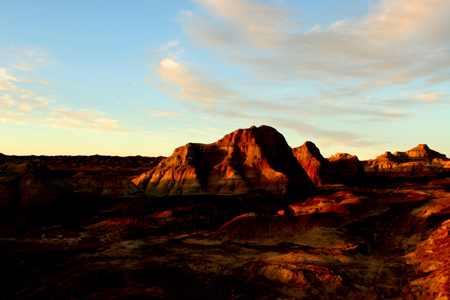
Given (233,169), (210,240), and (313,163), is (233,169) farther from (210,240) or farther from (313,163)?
(313,163)

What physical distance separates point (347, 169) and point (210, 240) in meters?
91.9

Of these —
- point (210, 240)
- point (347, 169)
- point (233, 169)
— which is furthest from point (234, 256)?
point (347, 169)

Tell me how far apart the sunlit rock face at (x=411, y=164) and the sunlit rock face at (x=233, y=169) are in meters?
83.3

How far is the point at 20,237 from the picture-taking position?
31531mm

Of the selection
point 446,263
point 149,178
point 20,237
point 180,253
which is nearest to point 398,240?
point 446,263

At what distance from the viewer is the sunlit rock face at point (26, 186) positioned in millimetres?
41906

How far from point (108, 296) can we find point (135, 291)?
4.49 feet

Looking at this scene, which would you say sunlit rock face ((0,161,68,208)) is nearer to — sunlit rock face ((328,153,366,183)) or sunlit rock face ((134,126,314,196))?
sunlit rock face ((134,126,314,196))

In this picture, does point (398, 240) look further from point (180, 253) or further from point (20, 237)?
point (20, 237)

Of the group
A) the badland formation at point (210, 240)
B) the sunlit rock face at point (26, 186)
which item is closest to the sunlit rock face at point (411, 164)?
the badland formation at point (210, 240)

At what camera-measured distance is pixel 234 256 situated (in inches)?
1011

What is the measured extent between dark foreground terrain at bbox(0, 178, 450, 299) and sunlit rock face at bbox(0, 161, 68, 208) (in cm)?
195

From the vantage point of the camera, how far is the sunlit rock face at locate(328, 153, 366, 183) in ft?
361

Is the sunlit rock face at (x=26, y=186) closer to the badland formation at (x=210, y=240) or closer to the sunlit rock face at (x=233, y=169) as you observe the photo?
the badland formation at (x=210, y=240)
